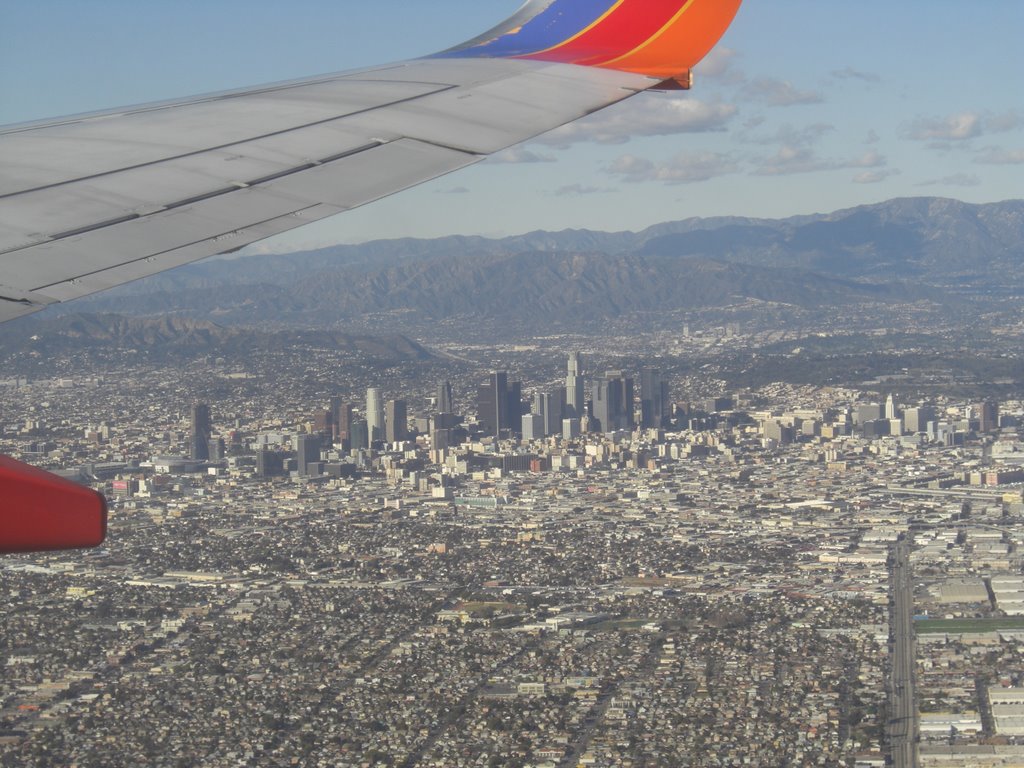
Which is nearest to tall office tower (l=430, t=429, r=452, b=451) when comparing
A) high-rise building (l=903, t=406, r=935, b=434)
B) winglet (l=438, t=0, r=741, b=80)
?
high-rise building (l=903, t=406, r=935, b=434)

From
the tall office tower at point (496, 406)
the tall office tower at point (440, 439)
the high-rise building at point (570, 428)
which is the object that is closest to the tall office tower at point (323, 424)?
the tall office tower at point (440, 439)

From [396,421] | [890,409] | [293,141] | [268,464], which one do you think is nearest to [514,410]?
[396,421]

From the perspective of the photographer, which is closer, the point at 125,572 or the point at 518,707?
the point at 518,707

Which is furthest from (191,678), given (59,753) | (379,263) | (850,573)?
(379,263)

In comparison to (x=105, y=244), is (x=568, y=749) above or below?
below

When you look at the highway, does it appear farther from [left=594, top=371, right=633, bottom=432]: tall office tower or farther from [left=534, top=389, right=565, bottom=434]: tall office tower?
[left=594, top=371, right=633, bottom=432]: tall office tower

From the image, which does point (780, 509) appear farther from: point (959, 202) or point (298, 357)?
point (959, 202)

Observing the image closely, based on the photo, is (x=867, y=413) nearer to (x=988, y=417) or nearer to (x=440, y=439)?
(x=988, y=417)
